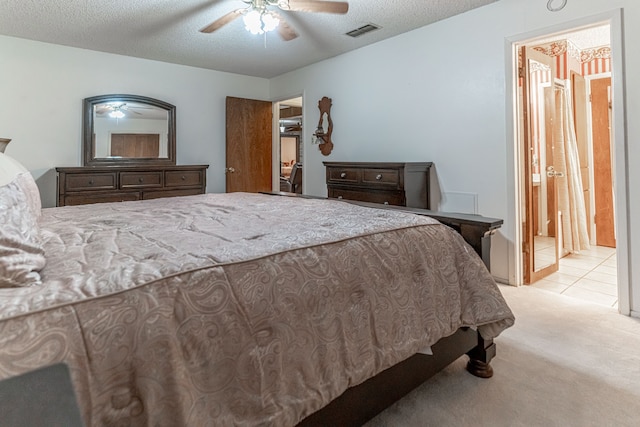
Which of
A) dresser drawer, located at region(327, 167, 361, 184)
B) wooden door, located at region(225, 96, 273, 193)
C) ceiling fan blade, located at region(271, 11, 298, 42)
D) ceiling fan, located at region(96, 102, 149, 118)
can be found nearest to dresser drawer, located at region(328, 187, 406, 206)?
dresser drawer, located at region(327, 167, 361, 184)

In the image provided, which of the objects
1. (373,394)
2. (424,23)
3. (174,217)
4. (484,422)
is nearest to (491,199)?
(424,23)

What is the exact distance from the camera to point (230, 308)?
0.88 meters

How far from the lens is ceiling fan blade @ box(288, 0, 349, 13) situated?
2.50 metres

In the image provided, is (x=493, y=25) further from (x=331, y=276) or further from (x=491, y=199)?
(x=331, y=276)

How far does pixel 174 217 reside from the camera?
1.77 m

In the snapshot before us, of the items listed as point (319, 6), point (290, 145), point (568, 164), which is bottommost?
point (568, 164)

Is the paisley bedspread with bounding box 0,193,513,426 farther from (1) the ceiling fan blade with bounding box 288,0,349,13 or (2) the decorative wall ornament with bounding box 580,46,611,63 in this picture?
(2) the decorative wall ornament with bounding box 580,46,611,63

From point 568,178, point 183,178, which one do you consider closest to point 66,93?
point 183,178

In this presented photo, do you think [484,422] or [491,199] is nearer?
[484,422]

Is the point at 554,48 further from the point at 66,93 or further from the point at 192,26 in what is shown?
the point at 66,93

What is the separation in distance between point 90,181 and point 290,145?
26.1 ft

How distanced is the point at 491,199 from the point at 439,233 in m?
1.96

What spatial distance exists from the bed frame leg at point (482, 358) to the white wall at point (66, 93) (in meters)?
4.38

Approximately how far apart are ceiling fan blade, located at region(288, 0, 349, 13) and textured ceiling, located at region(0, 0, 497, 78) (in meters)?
0.68
